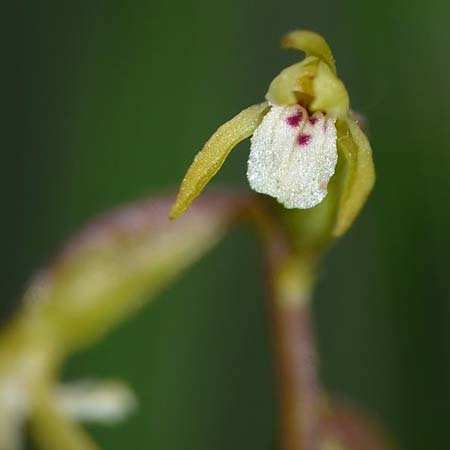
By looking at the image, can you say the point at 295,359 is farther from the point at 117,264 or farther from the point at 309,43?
the point at 309,43

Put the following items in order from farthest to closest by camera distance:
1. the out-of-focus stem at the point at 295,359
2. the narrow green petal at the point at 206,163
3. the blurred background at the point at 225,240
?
the blurred background at the point at 225,240
the out-of-focus stem at the point at 295,359
the narrow green petal at the point at 206,163

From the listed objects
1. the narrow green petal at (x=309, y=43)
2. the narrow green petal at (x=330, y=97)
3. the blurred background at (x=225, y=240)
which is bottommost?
the narrow green petal at (x=330, y=97)

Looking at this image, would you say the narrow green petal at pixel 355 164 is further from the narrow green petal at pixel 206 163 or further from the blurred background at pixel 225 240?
the blurred background at pixel 225 240

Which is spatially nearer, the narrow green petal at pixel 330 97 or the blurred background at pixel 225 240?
the narrow green petal at pixel 330 97

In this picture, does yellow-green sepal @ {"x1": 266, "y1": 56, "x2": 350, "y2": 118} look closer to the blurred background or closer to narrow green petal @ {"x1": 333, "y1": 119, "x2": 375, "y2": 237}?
narrow green petal @ {"x1": 333, "y1": 119, "x2": 375, "y2": 237}

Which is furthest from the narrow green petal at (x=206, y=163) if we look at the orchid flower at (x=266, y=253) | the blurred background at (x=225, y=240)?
the blurred background at (x=225, y=240)

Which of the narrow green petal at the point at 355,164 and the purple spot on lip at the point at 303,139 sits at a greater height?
the purple spot on lip at the point at 303,139

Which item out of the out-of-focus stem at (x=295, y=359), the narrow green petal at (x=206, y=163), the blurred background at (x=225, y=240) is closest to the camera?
the narrow green petal at (x=206, y=163)

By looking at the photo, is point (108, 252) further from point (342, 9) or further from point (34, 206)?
point (342, 9)
